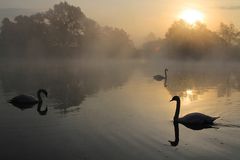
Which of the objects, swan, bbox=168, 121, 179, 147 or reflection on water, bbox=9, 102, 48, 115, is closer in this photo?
swan, bbox=168, 121, 179, 147

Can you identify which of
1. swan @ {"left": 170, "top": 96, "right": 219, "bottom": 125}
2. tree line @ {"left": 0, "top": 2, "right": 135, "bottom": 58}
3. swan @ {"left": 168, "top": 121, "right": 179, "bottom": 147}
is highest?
tree line @ {"left": 0, "top": 2, "right": 135, "bottom": 58}

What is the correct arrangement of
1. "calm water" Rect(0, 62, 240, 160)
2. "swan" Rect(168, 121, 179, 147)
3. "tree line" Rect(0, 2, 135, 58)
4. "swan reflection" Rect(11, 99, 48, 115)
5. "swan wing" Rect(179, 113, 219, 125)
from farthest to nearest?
"tree line" Rect(0, 2, 135, 58), "swan reflection" Rect(11, 99, 48, 115), "swan wing" Rect(179, 113, 219, 125), "swan" Rect(168, 121, 179, 147), "calm water" Rect(0, 62, 240, 160)

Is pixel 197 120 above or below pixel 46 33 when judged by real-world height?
below

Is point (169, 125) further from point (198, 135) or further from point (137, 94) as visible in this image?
point (137, 94)

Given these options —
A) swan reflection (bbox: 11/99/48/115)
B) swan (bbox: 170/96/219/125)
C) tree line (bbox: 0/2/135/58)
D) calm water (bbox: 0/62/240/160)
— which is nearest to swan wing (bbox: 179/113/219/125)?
swan (bbox: 170/96/219/125)

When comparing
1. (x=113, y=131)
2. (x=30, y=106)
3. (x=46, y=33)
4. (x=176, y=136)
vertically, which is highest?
(x=46, y=33)

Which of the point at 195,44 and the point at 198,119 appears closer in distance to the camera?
the point at 198,119

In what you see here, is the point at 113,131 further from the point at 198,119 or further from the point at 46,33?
the point at 46,33

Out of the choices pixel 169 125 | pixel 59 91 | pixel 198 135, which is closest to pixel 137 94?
pixel 59 91

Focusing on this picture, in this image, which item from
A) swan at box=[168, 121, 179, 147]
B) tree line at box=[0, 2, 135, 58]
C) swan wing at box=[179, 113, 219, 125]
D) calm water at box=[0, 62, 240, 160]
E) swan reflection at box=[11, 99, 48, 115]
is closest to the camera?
calm water at box=[0, 62, 240, 160]

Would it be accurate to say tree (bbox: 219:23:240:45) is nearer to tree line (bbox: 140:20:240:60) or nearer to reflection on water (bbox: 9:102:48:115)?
tree line (bbox: 140:20:240:60)

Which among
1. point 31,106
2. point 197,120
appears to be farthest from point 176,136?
point 31,106

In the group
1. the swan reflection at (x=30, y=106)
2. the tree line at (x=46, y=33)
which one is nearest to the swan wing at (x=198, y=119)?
the swan reflection at (x=30, y=106)

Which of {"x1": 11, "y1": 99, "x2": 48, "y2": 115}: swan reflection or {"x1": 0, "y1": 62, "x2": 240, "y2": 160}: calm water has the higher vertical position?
{"x1": 11, "y1": 99, "x2": 48, "y2": 115}: swan reflection
